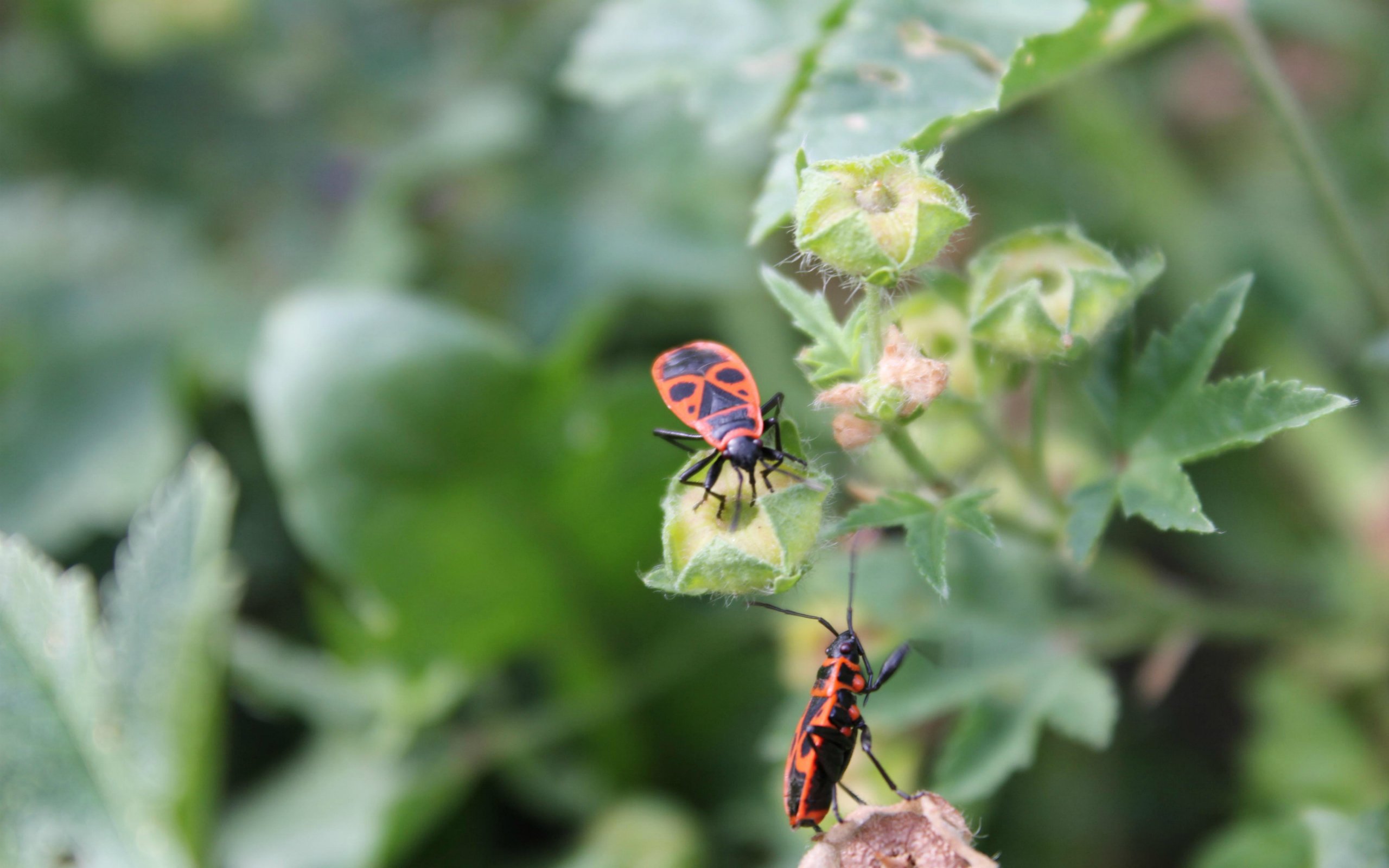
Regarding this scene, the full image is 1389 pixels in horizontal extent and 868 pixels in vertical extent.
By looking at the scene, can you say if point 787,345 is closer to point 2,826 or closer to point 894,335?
point 894,335

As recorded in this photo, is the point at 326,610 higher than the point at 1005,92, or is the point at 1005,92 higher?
the point at 1005,92

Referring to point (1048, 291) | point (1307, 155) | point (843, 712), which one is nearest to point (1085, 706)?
point (843, 712)

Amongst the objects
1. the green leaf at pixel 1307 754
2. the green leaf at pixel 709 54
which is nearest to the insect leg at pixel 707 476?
the green leaf at pixel 709 54

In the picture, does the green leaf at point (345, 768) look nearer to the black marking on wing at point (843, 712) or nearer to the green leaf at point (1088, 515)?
the black marking on wing at point (843, 712)

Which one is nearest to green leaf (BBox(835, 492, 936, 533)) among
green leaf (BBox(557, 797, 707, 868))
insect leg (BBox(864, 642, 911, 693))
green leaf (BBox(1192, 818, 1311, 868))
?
insect leg (BBox(864, 642, 911, 693))

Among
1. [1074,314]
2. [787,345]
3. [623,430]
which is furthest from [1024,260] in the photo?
[787,345]

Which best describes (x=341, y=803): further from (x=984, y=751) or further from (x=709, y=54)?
(x=709, y=54)
